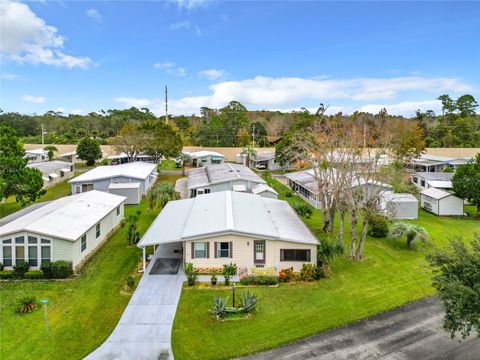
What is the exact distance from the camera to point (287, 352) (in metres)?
13.4

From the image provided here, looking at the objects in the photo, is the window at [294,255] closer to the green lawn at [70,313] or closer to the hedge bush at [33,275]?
the green lawn at [70,313]

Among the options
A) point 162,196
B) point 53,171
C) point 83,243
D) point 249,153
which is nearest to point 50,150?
point 53,171

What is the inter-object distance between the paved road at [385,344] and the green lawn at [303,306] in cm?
58

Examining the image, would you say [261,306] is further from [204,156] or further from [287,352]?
[204,156]

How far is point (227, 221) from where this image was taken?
21.8m

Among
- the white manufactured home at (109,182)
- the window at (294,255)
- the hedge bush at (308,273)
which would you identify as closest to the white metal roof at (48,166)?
the white manufactured home at (109,182)

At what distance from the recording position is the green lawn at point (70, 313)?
1373 centimetres

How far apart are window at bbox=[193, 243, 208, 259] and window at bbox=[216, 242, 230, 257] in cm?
77

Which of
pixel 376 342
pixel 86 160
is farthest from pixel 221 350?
pixel 86 160

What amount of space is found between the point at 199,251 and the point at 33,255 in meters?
9.20

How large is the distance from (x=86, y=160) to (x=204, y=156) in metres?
21.0

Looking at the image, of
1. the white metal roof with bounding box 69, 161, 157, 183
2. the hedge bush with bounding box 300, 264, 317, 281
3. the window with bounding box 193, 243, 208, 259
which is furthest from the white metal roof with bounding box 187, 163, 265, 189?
the hedge bush with bounding box 300, 264, 317, 281

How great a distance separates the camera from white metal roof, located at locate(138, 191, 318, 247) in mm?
20703

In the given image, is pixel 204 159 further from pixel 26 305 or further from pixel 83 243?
pixel 26 305
